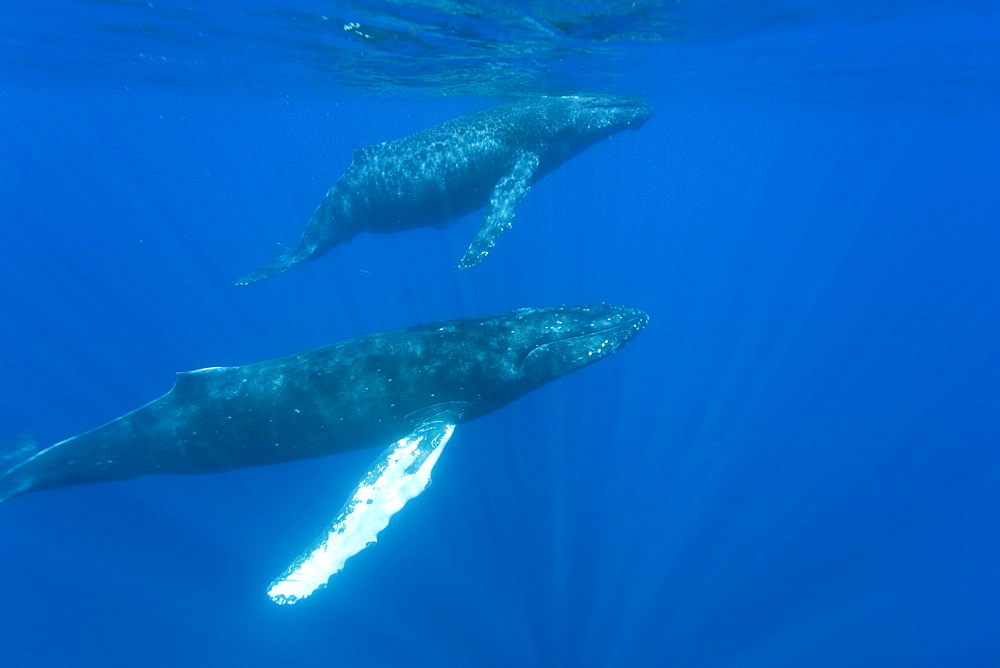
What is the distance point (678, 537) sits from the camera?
14133mm

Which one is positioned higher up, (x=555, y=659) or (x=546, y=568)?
(x=546, y=568)

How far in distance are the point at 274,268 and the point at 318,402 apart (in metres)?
8.51

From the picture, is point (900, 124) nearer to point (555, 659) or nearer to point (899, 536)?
point (899, 536)

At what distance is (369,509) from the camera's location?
25.3 ft

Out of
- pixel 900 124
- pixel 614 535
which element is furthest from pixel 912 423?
pixel 900 124

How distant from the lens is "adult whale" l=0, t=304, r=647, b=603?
840 cm

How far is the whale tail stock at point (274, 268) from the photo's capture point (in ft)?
49.3

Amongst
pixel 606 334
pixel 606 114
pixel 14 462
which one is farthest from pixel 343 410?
pixel 606 114

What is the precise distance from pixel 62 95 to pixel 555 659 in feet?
167

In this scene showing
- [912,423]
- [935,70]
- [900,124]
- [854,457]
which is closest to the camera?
[854,457]

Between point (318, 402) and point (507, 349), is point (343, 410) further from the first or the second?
point (507, 349)

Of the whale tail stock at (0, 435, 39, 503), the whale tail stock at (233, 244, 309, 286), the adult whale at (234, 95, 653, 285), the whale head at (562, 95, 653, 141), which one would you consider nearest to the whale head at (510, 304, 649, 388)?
the adult whale at (234, 95, 653, 285)

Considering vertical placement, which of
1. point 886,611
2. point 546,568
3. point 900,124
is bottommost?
point 886,611

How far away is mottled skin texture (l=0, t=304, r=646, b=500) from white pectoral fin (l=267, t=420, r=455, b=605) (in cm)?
62
